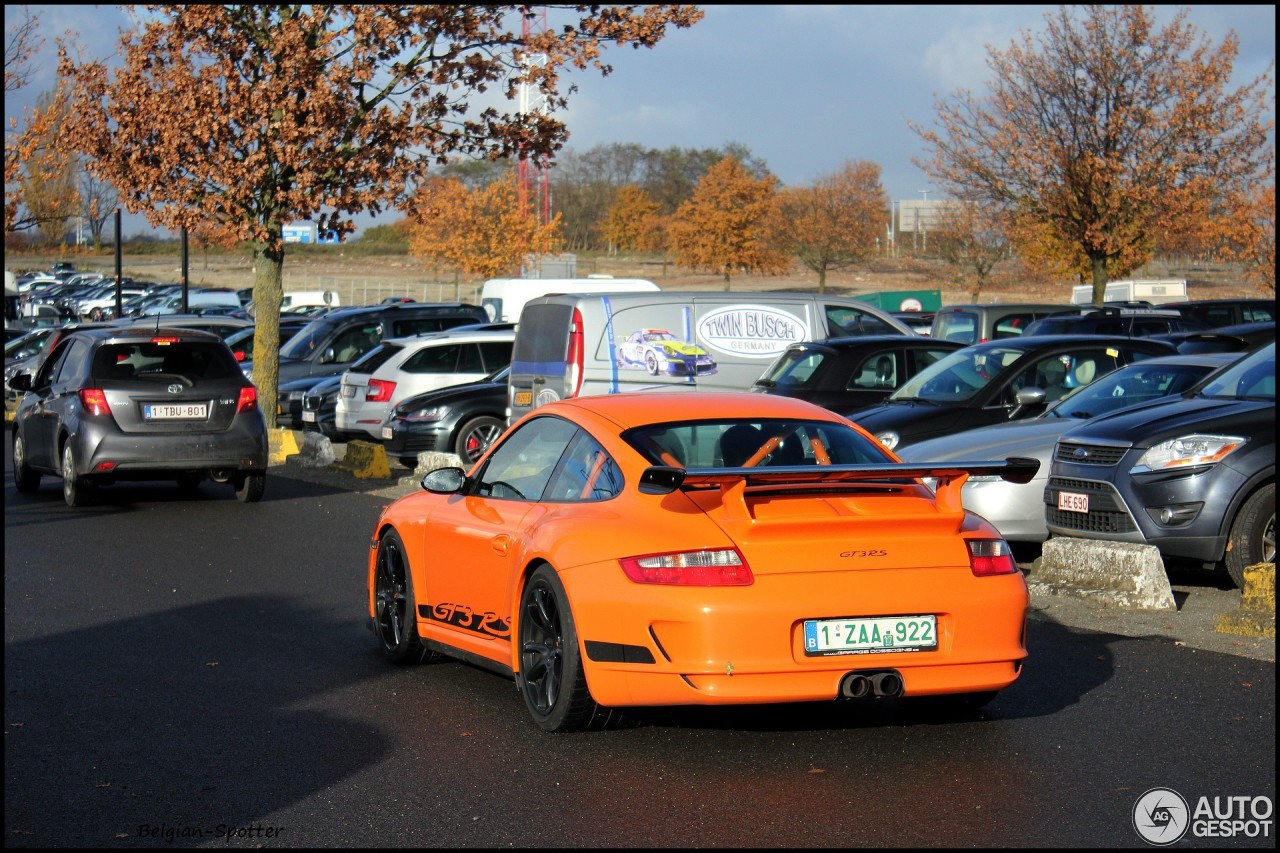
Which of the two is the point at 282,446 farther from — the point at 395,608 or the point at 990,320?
the point at 395,608

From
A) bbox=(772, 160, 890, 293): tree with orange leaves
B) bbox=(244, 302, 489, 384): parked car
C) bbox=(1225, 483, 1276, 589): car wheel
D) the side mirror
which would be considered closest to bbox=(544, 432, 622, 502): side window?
the side mirror

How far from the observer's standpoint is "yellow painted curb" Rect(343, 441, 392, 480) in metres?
18.7

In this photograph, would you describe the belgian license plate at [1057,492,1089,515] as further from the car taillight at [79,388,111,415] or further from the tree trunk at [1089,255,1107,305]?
the tree trunk at [1089,255,1107,305]

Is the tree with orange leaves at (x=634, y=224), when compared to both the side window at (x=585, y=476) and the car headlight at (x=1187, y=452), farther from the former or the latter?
the side window at (x=585, y=476)

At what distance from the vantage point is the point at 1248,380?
1067 cm

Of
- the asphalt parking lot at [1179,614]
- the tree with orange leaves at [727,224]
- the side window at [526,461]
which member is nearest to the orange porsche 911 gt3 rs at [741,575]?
the side window at [526,461]

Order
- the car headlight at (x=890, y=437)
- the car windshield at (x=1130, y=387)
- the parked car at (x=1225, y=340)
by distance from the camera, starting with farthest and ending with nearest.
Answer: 1. the parked car at (x=1225, y=340)
2. the car headlight at (x=890, y=437)
3. the car windshield at (x=1130, y=387)

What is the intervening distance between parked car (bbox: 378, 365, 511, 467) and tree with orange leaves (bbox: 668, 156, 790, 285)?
57.9 metres

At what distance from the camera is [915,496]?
21.0 ft

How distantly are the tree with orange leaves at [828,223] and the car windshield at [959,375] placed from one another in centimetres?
6540

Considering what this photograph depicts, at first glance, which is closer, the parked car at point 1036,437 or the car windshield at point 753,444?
the car windshield at point 753,444

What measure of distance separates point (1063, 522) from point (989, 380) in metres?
3.49

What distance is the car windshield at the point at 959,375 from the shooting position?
46.2ft

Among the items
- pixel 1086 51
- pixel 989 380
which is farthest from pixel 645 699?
pixel 1086 51
